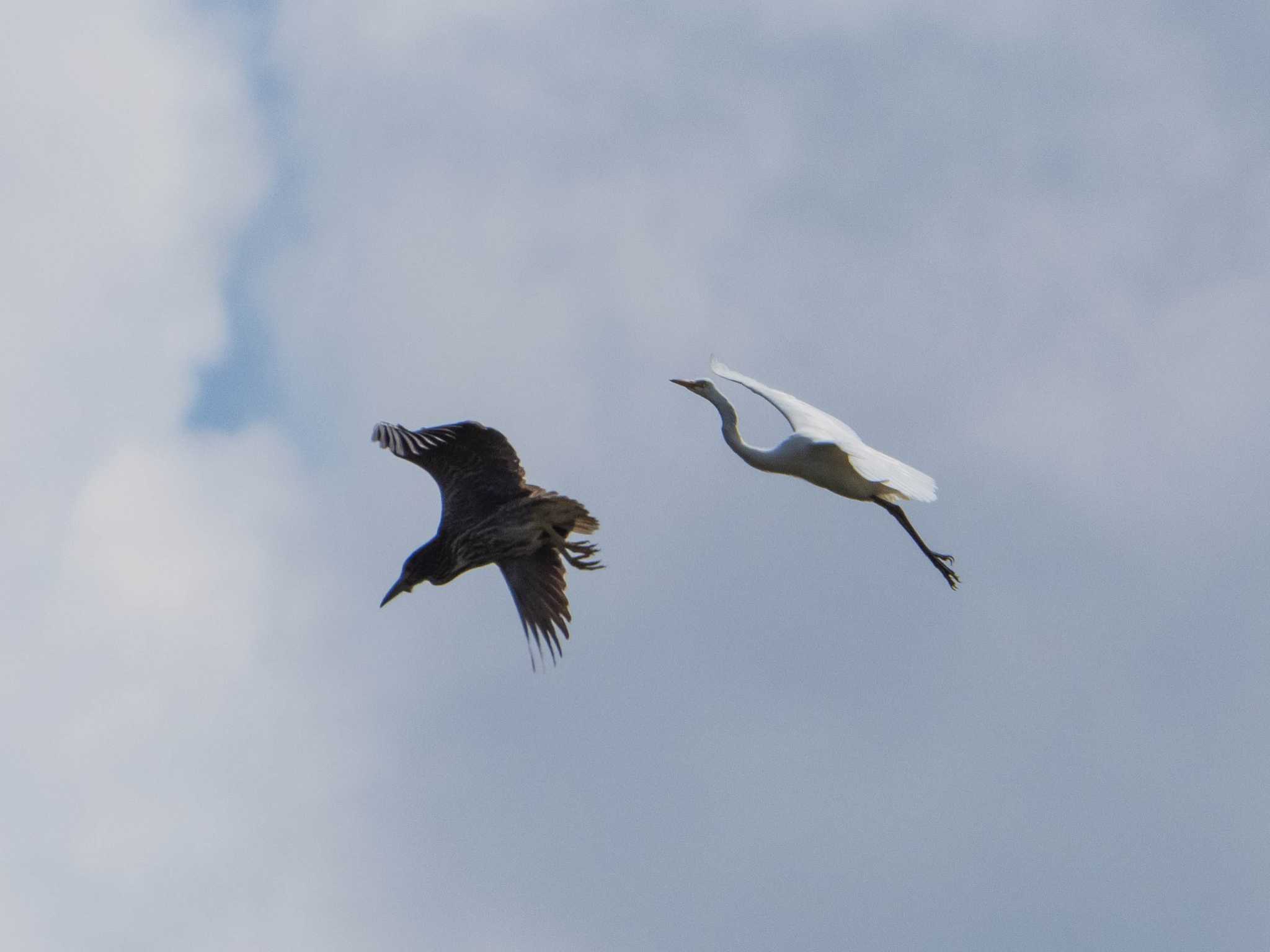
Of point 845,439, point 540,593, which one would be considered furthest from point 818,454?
point 540,593

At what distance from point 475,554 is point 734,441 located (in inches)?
127

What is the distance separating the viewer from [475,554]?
60.4 ft

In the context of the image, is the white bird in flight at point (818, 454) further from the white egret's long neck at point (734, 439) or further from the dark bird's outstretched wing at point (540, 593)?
the dark bird's outstretched wing at point (540, 593)

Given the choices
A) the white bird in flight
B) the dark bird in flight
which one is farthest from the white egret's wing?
the dark bird in flight

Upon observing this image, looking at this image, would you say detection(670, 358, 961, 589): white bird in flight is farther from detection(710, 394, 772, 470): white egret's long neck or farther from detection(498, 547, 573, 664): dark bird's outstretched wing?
detection(498, 547, 573, 664): dark bird's outstretched wing

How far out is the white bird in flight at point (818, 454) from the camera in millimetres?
18062

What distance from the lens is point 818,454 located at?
19.4 metres

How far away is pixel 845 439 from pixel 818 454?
0.98ft

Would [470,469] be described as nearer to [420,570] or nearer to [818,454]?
[420,570]

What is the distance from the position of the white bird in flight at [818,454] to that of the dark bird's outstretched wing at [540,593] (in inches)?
103

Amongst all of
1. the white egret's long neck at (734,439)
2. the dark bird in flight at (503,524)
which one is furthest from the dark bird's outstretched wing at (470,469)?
the white egret's long neck at (734,439)

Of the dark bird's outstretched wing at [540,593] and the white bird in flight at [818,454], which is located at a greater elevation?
the white bird in flight at [818,454]

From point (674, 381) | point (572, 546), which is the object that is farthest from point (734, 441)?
point (572, 546)

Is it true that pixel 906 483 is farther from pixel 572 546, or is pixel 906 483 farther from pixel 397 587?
pixel 397 587
